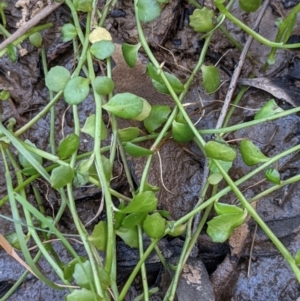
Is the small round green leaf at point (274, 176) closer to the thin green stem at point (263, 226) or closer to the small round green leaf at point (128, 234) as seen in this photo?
the thin green stem at point (263, 226)

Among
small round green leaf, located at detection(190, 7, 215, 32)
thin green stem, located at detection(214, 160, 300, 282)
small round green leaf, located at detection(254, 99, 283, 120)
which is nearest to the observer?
thin green stem, located at detection(214, 160, 300, 282)

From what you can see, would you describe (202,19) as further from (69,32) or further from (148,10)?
(69,32)

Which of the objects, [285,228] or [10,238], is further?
[285,228]

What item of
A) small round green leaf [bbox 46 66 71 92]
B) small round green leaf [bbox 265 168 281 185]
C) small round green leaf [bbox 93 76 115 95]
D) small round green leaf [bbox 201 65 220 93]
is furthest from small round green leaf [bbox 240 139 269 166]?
small round green leaf [bbox 46 66 71 92]

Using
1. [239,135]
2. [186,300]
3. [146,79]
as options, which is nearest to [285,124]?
[239,135]

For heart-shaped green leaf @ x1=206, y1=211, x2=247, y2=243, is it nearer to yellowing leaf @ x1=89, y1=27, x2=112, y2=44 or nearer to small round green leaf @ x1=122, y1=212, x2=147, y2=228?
small round green leaf @ x1=122, y1=212, x2=147, y2=228

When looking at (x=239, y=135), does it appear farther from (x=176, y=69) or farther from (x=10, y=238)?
(x=10, y=238)
